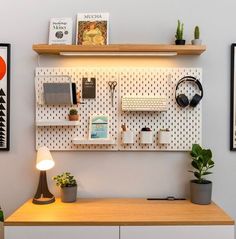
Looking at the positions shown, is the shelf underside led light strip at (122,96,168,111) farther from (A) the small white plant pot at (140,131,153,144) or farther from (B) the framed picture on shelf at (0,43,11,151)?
(B) the framed picture on shelf at (0,43,11,151)

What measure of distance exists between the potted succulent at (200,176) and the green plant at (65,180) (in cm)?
75

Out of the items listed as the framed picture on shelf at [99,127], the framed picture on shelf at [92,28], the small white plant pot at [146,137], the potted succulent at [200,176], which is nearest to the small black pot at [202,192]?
the potted succulent at [200,176]

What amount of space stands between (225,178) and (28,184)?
1315 millimetres

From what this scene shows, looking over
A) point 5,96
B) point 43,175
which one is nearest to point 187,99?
point 43,175

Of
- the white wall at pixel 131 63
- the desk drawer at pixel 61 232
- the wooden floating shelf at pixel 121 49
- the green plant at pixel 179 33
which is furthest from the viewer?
the white wall at pixel 131 63

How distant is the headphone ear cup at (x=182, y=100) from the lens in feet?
6.04

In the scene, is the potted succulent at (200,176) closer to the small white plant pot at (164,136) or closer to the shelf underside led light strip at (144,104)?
the small white plant pot at (164,136)

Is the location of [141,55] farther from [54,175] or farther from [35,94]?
[54,175]

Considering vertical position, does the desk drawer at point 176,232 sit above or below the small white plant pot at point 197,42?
below

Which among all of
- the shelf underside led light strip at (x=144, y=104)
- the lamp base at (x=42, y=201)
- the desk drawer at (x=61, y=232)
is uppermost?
the shelf underside led light strip at (x=144, y=104)

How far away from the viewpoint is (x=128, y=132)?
1826 mm

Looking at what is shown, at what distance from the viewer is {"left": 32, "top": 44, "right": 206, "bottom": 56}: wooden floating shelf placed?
1.69 metres

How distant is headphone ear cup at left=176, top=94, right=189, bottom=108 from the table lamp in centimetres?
89

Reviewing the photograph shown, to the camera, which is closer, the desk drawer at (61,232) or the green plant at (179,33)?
the desk drawer at (61,232)
